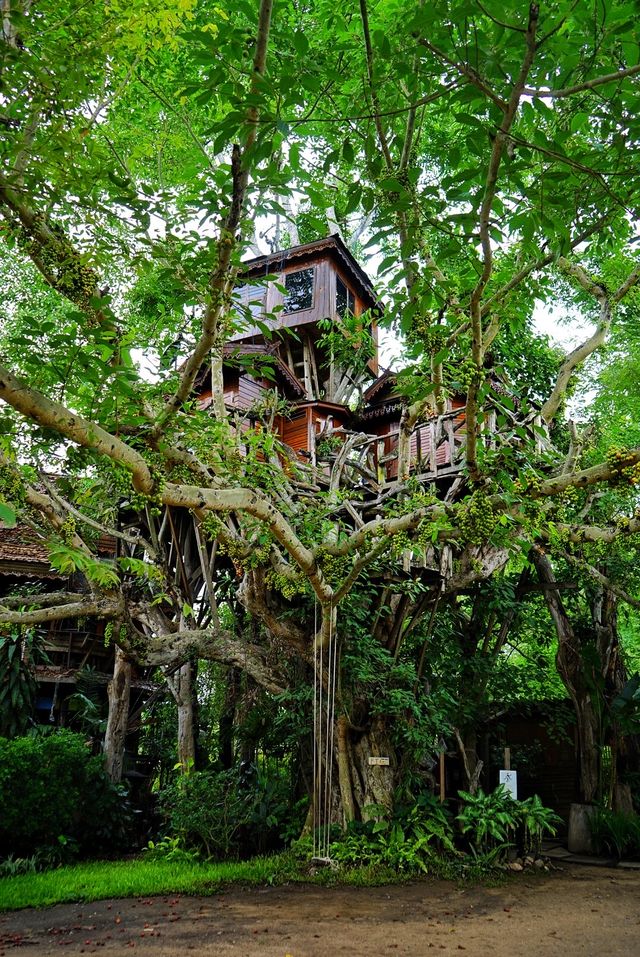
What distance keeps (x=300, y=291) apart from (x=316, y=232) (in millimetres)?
11792

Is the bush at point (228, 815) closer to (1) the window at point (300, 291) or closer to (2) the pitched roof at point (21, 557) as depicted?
(2) the pitched roof at point (21, 557)

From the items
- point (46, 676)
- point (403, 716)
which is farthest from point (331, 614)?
point (46, 676)

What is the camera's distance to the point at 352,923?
555cm

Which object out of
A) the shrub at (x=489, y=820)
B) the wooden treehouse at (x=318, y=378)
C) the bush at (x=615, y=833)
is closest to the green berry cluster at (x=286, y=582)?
the shrub at (x=489, y=820)

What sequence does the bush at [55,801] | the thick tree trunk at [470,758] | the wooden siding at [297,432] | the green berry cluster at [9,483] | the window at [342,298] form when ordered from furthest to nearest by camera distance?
the window at [342,298]
the wooden siding at [297,432]
the thick tree trunk at [470,758]
the bush at [55,801]
the green berry cluster at [9,483]

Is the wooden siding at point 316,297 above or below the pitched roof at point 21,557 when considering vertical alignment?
above

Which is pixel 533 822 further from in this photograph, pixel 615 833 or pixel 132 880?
pixel 132 880

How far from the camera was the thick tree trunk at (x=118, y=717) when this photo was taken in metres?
10.7

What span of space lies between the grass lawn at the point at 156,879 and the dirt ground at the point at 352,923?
0.75 feet

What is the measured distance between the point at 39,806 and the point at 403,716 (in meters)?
4.76

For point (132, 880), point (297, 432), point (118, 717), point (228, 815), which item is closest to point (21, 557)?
point (118, 717)

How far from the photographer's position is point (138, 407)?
442cm

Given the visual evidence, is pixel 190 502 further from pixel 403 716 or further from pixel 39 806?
pixel 39 806

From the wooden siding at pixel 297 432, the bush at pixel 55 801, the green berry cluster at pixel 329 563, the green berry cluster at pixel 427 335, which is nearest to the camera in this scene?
the green berry cluster at pixel 427 335
